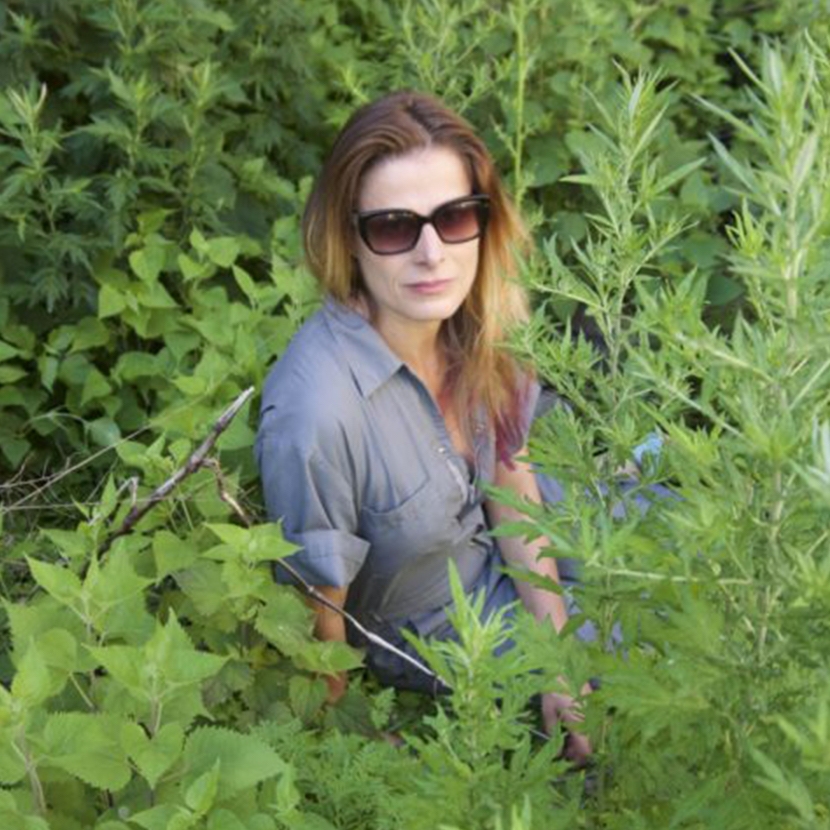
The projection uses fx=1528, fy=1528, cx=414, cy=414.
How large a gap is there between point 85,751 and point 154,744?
0.10 m

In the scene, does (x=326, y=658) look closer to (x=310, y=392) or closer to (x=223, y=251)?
(x=310, y=392)

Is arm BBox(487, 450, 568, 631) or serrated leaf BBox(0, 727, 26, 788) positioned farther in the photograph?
arm BBox(487, 450, 568, 631)

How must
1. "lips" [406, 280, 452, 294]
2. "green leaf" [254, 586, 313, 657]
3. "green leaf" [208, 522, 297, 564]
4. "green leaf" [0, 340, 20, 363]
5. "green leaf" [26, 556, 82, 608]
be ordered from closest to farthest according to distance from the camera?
"green leaf" [26, 556, 82, 608]
"green leaf" [208, 522, 297, 564]
"green leaf" [254, 586, 313, 657]
"lips" [406, 280, 452, 294]
"green leaf" [0, 340, 20, 363]

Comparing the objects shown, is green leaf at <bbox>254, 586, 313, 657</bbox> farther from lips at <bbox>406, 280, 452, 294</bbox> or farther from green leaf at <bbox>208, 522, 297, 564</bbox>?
lips at <bbox>406, 280, 452, 294</bbox>

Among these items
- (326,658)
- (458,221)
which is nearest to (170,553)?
(326,658)

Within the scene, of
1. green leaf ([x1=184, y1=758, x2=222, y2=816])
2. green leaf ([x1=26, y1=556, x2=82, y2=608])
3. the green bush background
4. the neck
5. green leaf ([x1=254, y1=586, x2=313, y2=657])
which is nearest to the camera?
the green bush background

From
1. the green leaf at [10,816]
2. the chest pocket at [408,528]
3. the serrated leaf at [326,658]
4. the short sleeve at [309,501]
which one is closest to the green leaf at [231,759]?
the green leaf at [10,816]

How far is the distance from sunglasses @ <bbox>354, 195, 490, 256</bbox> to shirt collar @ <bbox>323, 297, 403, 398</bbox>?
0.18 metres

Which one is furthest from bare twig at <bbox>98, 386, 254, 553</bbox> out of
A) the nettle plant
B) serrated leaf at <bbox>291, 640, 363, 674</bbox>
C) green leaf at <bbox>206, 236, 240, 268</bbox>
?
green leaf at <bbox>206, 236, 240, 268</bbox>

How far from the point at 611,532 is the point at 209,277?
2773 millimetres

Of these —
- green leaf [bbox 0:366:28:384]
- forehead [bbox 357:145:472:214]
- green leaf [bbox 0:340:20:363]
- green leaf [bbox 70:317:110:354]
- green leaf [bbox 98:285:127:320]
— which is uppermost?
forehead [bbox 357:145:472:214]

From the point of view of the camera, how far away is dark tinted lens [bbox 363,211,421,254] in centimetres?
320

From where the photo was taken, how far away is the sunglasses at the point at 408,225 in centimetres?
321

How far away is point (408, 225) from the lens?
3.21 meters
